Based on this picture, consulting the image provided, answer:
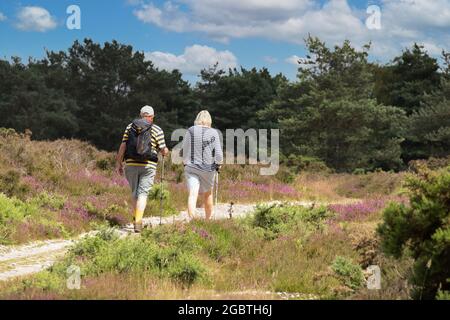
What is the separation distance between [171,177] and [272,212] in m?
9.40

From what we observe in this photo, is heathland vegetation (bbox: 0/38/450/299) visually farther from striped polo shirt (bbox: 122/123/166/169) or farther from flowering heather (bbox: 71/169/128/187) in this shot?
striped polo shirt (bbox: 122/123/166/169)

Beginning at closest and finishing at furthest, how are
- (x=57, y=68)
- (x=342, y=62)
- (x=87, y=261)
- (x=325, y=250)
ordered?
(x=87, y=261) → (x=325, y=250) → (x=342, y=62) → (x=57, y=68)

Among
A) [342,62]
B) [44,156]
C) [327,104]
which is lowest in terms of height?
[44,156]

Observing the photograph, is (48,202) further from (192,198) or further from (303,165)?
(303,165)

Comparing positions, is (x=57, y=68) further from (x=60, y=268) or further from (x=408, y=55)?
(x=60, y=268)

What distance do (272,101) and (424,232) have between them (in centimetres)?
5615

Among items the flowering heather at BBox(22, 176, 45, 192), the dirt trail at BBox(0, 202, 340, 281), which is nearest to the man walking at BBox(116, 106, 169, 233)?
the dirt trail at BBox(0, 202, 340, 281)

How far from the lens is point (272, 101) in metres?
61.1

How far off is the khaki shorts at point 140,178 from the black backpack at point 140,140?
0.72 ft

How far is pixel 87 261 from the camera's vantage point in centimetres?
762

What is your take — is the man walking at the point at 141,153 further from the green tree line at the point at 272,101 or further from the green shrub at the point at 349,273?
the green tree line at the point at 272,101

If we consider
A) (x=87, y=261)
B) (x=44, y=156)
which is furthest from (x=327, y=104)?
(x=87, y=261)

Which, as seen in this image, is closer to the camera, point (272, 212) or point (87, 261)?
point (87, 261)

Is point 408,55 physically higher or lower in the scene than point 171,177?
higher
